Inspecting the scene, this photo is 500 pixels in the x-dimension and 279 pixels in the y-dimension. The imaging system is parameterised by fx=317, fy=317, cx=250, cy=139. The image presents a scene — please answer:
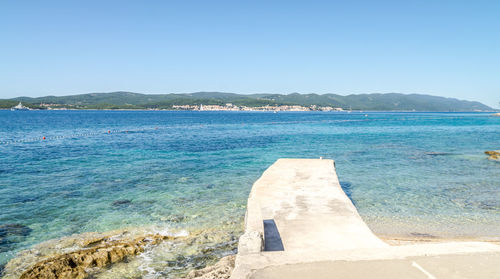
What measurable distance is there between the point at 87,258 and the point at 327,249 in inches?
245

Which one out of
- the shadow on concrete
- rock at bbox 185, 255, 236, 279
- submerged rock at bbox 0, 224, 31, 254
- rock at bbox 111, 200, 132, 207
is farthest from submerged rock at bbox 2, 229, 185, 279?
the shadow on concrete

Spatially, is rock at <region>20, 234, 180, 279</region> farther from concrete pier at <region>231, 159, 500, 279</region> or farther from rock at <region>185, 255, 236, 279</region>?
concrete pier at <region>231, 159, 500, 279</region>

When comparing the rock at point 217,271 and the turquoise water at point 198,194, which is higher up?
the rock at point 217,271

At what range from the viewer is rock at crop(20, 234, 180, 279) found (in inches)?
307

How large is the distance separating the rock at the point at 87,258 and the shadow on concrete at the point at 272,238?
12.4ft

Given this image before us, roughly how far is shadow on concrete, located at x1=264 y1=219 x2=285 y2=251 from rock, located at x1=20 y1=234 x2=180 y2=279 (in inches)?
149

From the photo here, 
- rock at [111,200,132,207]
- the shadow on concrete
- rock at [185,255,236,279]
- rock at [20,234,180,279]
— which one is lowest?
rock at [111,200,132,207]

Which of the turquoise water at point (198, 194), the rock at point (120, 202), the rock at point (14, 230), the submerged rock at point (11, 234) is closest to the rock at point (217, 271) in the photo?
the turquoise water at point (198, 194)

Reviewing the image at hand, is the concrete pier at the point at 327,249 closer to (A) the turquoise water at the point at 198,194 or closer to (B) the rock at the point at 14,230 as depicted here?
(A) the turquoise water at the point at 198,194

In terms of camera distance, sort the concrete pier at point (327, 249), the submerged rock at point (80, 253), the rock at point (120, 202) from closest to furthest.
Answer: the concrete pier at point (327, 249)
the submerged rock at point (80, 253)
the rock at point (120, 202)

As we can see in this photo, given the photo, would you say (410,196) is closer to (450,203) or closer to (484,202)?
(450,203)

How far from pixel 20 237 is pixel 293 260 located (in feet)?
30.9

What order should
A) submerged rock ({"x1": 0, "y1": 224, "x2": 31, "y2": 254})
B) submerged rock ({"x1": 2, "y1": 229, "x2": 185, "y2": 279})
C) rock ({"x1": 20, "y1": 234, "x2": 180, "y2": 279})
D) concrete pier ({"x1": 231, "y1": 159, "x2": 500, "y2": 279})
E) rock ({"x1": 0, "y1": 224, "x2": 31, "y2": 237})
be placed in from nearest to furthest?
concrete pier ({"x1": 231, "y1": 159, "x2": 500, "y2": 279}) < rock ({"x1": 20, "y1": 234, "x2": 180, "y2": 279}) < submerged rock ({"x1": 2, "y1": 229, "x2": 185, "y2": 279}) < submerged rock ({"x1": 0, "y1": 224, "x2": 31, "y2": 254}) < rock ({"x1": 0, "y1": 224, "x2": 31, "y2": 237})

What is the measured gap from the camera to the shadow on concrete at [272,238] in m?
7.11
